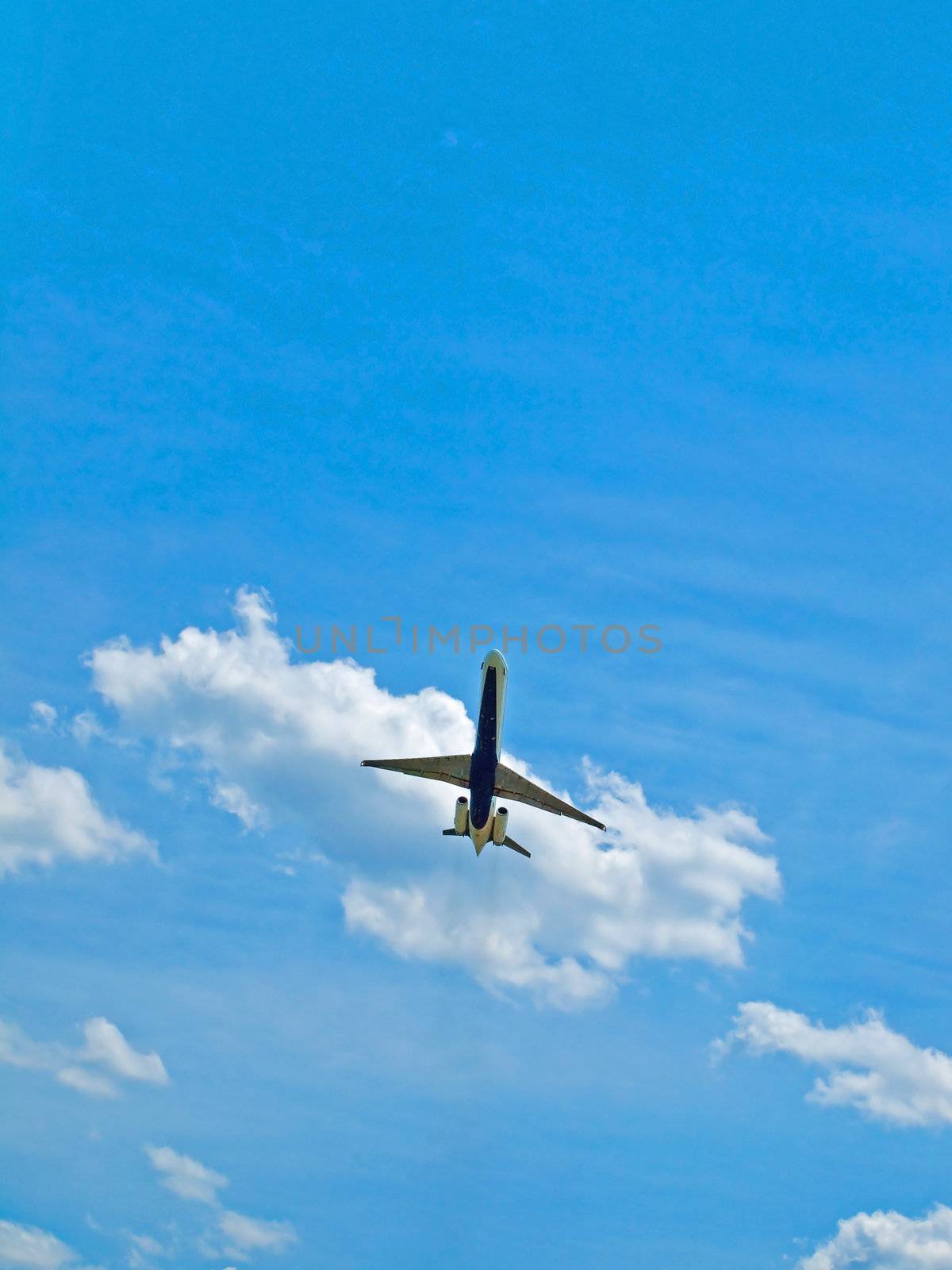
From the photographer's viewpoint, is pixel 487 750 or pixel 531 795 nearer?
pixel 487 750

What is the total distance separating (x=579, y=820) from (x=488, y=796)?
19.1 meters

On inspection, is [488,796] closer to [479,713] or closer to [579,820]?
[479,713]

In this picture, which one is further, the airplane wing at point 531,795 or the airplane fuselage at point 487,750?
the airplane wing at point 531,795

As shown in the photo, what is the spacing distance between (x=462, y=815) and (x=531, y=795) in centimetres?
1384

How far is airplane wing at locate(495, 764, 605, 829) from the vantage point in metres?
153

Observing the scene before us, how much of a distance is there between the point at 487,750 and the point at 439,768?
44.3ft

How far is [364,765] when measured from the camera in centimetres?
14975

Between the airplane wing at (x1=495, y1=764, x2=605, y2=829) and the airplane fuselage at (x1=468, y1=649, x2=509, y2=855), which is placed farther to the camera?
the airplane wing at (x1=495, y1=764, x2=605, y2=829)

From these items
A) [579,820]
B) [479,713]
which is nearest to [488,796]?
[479,713]

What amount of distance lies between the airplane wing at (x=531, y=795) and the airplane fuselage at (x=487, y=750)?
788 centimetres

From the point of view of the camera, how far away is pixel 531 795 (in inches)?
6078

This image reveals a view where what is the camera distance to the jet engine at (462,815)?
143 m

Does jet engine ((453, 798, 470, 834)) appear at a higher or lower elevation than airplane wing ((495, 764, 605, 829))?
lower

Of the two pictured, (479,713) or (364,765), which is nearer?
(479,713)
